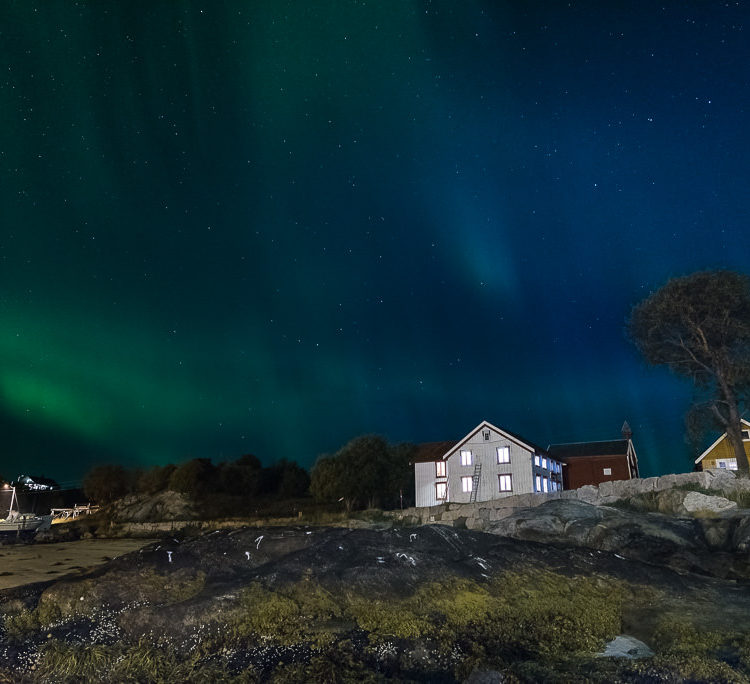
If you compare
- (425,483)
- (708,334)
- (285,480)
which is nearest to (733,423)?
(708,334)

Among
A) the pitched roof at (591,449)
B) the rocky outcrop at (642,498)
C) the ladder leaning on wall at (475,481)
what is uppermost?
the pitched roof at (591,449)

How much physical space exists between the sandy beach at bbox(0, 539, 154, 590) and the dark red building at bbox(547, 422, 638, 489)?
5265cm

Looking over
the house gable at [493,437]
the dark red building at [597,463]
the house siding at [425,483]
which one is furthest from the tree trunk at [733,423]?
the house siding at [425,483]

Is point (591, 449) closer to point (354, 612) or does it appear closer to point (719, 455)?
point (719, 455)

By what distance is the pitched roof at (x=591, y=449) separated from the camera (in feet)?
243

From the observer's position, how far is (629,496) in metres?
39.6

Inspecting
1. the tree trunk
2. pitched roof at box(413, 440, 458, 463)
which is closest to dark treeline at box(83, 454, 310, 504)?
pitched roof at box(413, 440, 458, 463)

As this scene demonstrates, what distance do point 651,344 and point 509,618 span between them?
3684cm

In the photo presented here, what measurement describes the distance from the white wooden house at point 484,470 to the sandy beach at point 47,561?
33532 mm

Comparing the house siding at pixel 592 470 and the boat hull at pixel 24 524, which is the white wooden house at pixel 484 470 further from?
the boat hull at pixel 24 524

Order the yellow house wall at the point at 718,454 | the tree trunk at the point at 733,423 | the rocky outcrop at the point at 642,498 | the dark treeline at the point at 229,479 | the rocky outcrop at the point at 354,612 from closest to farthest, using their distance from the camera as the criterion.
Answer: the rocky outcrop at the point at 354,612
the rocky outcrop at the point at 642,498
the tree trunk at the point at 733,423
the yellow house wall at the point at 718,454
the dark treeline at the point at 229,479

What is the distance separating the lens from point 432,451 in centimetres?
7094

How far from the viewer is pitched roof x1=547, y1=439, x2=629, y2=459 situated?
2921 inches

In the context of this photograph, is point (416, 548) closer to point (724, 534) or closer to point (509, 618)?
point (509, 618)
